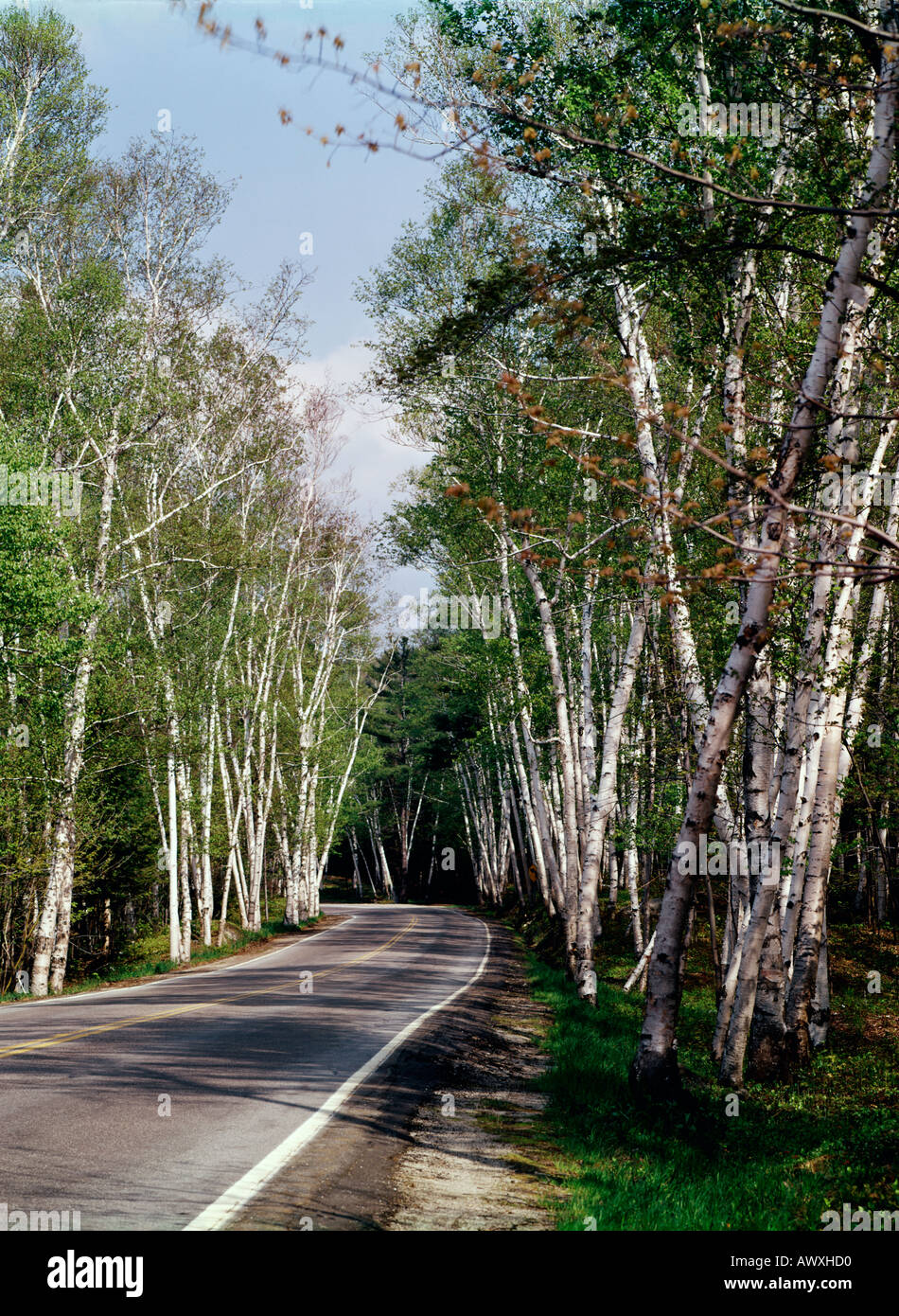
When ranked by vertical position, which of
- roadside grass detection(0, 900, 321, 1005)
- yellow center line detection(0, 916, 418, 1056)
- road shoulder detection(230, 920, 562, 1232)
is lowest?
roadside grass detection(0, 900, 321, 1005)

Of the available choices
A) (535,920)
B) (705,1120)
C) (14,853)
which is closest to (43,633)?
(14,853)

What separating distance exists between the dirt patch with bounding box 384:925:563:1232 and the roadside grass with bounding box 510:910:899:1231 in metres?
0.18

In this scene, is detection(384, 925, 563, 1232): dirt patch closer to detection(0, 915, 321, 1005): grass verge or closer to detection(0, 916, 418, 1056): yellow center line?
detection(0, 916, 418, 1056): yellow center line

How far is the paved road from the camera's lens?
5742 mm

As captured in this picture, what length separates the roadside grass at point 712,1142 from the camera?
6.03 meters

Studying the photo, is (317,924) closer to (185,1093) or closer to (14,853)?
(14,853)

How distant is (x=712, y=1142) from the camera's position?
804 cm

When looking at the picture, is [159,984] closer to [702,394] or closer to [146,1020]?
[146,1020]

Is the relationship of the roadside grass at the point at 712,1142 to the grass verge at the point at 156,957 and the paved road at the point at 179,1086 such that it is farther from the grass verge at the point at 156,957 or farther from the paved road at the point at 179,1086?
the grass verge at the point at 156,957

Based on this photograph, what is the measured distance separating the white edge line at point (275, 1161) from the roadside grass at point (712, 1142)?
1.72m

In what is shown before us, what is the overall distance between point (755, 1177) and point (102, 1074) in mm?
5702

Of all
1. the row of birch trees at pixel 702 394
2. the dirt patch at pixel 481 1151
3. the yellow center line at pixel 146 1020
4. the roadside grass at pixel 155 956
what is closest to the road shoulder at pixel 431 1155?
the dirt patch at pixel 481 1151

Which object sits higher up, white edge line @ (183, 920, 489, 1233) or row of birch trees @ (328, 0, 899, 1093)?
row of birch trees @ (328, 0, 899, 1093)

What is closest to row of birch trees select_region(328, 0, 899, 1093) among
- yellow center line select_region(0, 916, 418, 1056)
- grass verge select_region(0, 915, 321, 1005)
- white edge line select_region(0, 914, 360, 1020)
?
yellow center line select_region(0, 916, 418, 1056)
